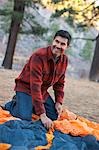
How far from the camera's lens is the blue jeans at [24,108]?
18.2 ft

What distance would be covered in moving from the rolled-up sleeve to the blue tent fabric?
19 cm

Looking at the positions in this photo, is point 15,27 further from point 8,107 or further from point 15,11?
point 8,107

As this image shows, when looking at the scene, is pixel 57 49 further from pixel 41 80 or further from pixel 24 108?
pixel 24 108

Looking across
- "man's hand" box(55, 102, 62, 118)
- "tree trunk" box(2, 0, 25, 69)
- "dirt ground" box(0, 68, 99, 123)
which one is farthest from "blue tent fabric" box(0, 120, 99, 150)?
"tree trunk" box(2, 0, 25, 69)

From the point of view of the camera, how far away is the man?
211 inches

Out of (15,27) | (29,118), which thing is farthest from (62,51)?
(15,27)

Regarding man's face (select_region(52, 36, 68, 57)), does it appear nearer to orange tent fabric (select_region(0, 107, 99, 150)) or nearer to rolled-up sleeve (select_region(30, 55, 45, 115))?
rolled-up sleeve (select_region(30, 55, 45, 115))

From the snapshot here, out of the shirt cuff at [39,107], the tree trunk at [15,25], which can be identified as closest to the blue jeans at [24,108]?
the shirt cuff at [39,107]

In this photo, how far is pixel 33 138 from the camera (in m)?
4.85

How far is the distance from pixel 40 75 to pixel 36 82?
0.11 m

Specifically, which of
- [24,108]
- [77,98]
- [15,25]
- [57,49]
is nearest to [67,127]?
[24,108]

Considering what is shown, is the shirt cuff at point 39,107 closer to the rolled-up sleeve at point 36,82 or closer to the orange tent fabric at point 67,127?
the rolled-up sleeve at point 36,82

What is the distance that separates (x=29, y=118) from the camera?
5523 millimetres

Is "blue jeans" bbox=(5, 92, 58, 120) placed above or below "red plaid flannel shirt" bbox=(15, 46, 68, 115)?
below
